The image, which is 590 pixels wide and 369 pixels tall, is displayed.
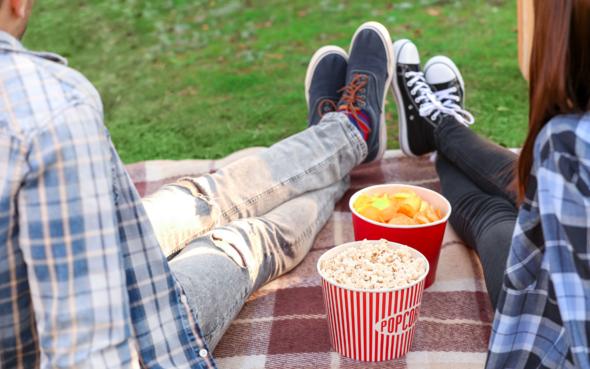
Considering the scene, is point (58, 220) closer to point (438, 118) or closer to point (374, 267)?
point (374, 267)

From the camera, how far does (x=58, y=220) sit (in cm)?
50

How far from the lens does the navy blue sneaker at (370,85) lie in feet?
5.10

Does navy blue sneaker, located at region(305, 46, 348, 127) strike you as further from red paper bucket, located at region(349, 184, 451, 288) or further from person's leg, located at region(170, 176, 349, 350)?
red paper bucket, located at region(349, 184, 451, 288)

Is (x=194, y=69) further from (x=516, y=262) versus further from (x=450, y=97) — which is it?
(x=516, y=262)

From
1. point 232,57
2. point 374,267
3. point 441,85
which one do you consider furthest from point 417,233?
point 232,57

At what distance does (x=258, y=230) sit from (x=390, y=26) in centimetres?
215

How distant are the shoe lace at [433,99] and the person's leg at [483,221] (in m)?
0.21

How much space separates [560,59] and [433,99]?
114cm

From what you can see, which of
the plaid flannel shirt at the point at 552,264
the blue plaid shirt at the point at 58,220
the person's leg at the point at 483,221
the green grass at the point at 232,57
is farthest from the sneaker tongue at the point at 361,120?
the blue plaid shirt at the point at 58,220

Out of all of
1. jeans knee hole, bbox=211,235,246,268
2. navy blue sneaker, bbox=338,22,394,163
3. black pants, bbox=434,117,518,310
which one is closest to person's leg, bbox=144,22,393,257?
navy blue sneaker, bbox=338,22,394,163

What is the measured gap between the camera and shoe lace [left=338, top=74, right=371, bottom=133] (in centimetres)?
154

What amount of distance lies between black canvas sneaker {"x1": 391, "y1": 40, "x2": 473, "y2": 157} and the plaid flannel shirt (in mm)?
984

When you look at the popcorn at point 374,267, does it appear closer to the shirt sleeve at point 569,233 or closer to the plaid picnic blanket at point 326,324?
the plaid picnic blanket at point 326,324

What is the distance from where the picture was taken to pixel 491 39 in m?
2.64
